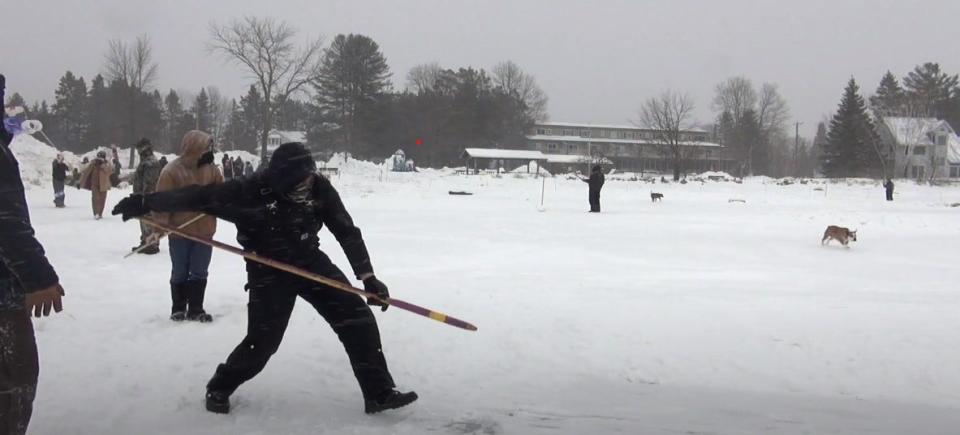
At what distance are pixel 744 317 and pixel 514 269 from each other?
11.6 ft

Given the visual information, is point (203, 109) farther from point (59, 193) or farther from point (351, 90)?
point (59, 193)

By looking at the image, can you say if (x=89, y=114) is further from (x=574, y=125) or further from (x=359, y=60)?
(x=574, y=125)

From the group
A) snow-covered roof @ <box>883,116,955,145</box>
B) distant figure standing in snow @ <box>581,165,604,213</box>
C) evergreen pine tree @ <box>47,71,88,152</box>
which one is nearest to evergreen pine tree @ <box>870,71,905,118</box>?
snow-covered roof @ <box>883,116,955,145</box>

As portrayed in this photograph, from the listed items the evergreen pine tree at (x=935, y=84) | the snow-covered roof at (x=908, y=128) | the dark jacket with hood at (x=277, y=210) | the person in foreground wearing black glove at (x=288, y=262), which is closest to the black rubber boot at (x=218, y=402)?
the person in foreground wearing black glove at (x=288, y=262)

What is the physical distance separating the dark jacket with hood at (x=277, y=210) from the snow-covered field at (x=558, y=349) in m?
0.91

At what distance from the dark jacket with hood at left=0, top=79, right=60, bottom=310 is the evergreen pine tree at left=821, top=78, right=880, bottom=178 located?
6913cm

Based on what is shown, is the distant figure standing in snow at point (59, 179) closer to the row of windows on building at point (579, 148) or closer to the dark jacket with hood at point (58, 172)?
the dark jacket with hood at point (58, 172)

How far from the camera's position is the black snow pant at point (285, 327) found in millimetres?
3551

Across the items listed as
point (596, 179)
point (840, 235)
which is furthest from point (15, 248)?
point (596, 179)

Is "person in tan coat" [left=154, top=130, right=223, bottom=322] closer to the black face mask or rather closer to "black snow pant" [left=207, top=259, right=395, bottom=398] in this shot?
the black face mask

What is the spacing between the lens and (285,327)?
11.8 ft

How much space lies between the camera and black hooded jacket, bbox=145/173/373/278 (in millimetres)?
3441

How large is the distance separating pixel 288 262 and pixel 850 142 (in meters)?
70.1

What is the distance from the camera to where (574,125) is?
11444 cm
